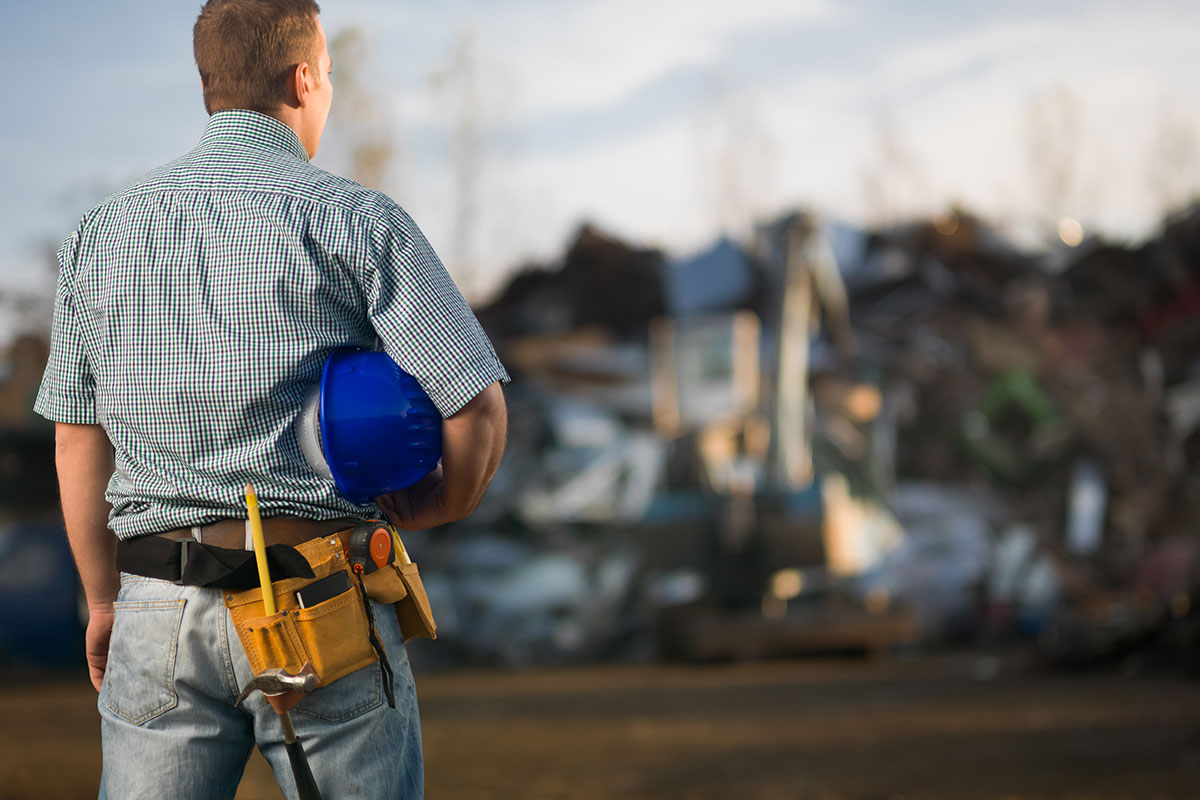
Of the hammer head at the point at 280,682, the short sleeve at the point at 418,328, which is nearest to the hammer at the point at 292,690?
the hammer head at the point at 280,682

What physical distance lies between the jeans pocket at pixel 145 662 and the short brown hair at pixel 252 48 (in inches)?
26.6

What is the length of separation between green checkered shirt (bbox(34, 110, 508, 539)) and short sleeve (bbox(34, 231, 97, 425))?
0.23 ft

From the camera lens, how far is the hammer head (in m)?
1.51

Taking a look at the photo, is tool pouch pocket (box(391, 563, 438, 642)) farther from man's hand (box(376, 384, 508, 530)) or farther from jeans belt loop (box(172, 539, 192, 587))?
jeans belt loop (box(172, 539, 192, 587))

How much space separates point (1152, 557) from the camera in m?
16.4

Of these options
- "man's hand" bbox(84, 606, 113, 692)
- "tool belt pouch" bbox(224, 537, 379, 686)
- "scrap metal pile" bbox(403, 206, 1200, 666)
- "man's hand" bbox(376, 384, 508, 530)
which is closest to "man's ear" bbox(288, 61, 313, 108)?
"man's hand" bbox(376, 384, 508, 530)

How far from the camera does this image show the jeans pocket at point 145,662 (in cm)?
155

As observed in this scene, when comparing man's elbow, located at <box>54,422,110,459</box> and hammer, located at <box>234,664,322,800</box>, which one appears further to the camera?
man's elbow, located at <box>54,422,110,459</box>

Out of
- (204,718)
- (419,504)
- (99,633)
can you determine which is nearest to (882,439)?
(419,504)

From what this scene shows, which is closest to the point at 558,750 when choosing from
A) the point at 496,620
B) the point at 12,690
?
the point at 12,690

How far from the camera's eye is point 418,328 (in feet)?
5.13

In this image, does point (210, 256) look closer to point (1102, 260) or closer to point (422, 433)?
point (422, 433)

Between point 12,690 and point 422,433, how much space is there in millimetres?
12694

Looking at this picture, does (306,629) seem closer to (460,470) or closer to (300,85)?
(460,470)
